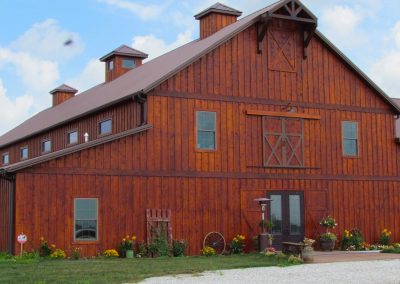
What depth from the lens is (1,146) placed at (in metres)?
42.5

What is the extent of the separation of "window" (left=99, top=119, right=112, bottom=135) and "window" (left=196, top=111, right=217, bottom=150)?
3.85 meters

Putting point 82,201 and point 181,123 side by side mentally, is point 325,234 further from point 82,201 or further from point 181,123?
point 82,201

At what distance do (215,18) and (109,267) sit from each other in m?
15.7

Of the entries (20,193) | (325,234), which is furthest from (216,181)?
(20,193)

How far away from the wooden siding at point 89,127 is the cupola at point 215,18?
6691mm

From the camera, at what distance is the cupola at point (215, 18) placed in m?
32.2

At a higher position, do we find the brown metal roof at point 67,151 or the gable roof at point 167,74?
the gable roof at point 167,74

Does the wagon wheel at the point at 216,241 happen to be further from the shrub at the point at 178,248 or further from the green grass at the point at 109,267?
the green grass at the point at 109,267

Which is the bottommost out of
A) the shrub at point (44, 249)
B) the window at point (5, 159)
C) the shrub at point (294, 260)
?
the shrub at point (294, 260)

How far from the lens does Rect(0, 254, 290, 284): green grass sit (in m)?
16.9

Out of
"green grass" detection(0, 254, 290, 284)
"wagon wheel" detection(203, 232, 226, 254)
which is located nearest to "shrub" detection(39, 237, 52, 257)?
"green grass" detection(0, 254, 290, 284)

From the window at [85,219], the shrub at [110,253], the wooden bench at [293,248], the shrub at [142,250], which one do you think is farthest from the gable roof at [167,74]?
the wooden bench at [293,248]

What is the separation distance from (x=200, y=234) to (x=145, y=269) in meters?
6.91

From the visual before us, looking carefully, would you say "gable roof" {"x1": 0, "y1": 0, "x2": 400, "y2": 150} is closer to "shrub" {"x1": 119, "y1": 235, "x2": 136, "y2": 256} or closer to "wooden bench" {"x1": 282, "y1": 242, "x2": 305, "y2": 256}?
"shrub" {"x1": 119, "y1": 235, "x2": 136, "y2": 256}
